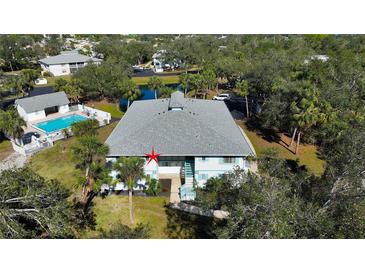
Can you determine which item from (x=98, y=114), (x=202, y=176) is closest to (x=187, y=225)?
(x=202, y=176)

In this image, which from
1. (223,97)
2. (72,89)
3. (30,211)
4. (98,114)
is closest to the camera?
(30,211)

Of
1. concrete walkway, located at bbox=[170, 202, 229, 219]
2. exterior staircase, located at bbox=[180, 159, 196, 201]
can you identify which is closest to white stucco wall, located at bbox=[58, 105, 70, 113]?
exterior staircase, located at bbox=[180, 159, 196, 201]

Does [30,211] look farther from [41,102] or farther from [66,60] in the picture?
[66,60]

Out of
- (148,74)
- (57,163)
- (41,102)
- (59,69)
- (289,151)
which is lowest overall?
(57,163)

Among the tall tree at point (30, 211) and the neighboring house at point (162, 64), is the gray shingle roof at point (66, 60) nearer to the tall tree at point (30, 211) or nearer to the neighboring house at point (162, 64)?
the neighboring house at point (162, 64)

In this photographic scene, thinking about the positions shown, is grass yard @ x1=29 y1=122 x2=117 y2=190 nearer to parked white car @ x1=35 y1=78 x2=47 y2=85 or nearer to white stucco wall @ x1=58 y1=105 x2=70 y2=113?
white stucco wall @ x1=58 y1=105 x2=70 y2=113

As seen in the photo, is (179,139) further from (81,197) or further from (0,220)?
(0,220)
